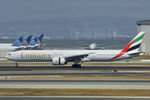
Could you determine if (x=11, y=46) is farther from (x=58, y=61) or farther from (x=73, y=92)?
(x=73, y=92)

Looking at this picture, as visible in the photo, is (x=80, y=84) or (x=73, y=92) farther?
(x=80, y=84)

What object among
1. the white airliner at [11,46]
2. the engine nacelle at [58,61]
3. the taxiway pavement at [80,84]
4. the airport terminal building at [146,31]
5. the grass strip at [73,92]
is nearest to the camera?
the grass strip at [73,92]

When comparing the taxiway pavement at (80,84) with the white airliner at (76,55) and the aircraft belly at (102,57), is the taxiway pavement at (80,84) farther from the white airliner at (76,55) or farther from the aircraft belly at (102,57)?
the aircraft belly at (102,57)

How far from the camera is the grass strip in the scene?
142 feet

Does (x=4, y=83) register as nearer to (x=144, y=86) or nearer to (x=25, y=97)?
(x=25, y=97)

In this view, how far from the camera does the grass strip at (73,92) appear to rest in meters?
43.2

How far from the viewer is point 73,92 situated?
4450 centimetres

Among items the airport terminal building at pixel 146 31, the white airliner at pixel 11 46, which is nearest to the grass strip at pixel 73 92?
the airport terminal building at pixel 146 31

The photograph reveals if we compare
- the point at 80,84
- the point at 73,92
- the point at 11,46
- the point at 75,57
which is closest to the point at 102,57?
the point at 75,57

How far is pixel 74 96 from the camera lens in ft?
138

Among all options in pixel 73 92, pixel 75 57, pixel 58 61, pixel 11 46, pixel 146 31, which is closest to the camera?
pixel 73 92

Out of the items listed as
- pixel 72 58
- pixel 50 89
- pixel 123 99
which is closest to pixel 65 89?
pixel 50 89

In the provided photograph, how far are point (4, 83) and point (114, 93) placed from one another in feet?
52.4

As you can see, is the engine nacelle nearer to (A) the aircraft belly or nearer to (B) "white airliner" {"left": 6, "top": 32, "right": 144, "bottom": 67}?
(B) "white airliner" {"left": 6, "top": 32, "right": 144, "bottom": 67}
